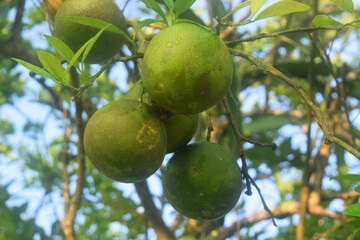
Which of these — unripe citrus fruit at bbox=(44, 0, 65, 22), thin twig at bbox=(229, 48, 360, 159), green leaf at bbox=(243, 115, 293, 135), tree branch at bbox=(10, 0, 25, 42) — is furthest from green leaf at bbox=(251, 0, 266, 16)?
green leaf at bbox=(243, 115, 293, 135)

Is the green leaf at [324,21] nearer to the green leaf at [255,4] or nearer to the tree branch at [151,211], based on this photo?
the green leaf at [255,4]

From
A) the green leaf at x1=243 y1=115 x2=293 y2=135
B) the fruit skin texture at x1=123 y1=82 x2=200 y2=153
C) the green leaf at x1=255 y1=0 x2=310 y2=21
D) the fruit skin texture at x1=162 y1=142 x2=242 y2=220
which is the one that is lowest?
the green leaf at x1=243 y1=115 x2=293 y2=135

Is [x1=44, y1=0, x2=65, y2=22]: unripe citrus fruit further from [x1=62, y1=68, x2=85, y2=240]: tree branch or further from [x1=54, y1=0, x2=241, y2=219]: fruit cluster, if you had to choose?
[x1=62, y1=68, x2=85, y2=240]: tree branch

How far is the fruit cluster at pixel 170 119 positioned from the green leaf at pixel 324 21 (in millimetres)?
264

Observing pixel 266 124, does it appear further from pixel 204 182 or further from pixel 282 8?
pixel 282 8

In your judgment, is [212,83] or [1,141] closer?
[212,83]

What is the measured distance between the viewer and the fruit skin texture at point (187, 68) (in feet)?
2.89

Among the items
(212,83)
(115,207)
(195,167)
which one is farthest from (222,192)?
(115,207)

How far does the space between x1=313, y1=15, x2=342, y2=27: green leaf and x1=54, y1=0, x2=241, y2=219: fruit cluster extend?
26cm

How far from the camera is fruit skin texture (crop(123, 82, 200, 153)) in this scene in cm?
112

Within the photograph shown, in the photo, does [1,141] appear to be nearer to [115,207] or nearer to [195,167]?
[115,207]

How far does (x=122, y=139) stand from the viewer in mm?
955

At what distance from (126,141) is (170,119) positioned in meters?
0.20

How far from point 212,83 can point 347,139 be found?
62.6 inches
